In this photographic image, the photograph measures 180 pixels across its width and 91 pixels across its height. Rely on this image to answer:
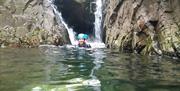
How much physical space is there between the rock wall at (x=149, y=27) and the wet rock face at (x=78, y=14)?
9.38 metres

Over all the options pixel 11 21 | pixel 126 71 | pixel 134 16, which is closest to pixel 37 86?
pixel 126 71

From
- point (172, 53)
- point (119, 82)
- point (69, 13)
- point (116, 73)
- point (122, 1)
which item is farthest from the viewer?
point (69, 13)

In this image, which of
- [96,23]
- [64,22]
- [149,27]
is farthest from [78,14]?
[149,27]

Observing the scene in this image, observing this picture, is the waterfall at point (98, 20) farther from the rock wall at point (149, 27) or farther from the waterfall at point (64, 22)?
the rock wall at point (149, 27)

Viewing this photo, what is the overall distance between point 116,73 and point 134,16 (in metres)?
10.6

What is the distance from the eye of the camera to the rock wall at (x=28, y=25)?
80.9ft

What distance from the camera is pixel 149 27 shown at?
1833cm

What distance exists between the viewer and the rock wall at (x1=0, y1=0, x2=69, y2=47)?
80.9 feet

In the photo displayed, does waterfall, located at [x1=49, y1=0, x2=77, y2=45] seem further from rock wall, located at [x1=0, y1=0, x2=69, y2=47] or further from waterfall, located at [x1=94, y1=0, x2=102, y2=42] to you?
waterfall, located at [x1=94, y1=0, x2=102, y2=42]

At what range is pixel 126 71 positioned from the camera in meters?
10.6

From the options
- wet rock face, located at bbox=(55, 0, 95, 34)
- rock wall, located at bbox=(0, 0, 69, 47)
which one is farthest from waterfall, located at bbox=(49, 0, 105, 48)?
rock wall, located at bbox=(0, 0, 69, 47)

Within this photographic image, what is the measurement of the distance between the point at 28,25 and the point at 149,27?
10.6 metres

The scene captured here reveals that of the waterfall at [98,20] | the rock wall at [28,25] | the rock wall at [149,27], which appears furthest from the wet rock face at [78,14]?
the rock wall at [149,27]

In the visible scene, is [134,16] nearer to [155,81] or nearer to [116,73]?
[116,73]
